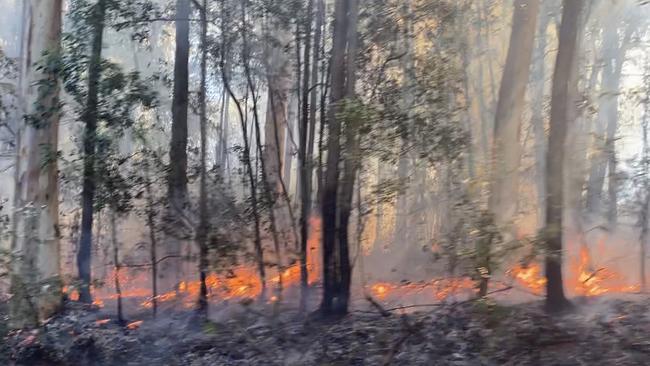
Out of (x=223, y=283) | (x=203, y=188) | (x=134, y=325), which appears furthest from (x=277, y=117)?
(x=134, y=325)

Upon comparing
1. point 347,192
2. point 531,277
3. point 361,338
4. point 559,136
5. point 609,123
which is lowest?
point 361,338

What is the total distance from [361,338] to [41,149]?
632cm

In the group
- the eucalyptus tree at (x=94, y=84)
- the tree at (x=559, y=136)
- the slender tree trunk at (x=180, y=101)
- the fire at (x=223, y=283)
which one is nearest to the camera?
the tree at (x=559, y=136)

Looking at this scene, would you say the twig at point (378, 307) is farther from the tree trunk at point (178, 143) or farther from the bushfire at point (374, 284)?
the tree trunk at point (178, 143)

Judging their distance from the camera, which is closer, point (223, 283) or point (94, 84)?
point (223, 283)

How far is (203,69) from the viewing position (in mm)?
13070

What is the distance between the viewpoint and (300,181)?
12.1m

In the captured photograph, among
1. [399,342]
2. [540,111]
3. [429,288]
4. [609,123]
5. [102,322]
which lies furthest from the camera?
[609,123]

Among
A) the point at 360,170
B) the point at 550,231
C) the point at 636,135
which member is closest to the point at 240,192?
the point at 360,170

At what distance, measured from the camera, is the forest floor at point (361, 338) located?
891cm

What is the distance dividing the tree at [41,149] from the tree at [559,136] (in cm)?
765

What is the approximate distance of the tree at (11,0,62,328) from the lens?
11.9 metres

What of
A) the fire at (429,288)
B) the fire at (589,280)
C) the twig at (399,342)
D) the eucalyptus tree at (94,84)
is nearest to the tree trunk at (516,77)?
the fire at (589,280)

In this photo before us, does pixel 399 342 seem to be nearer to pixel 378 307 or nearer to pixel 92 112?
pixel 378 307
